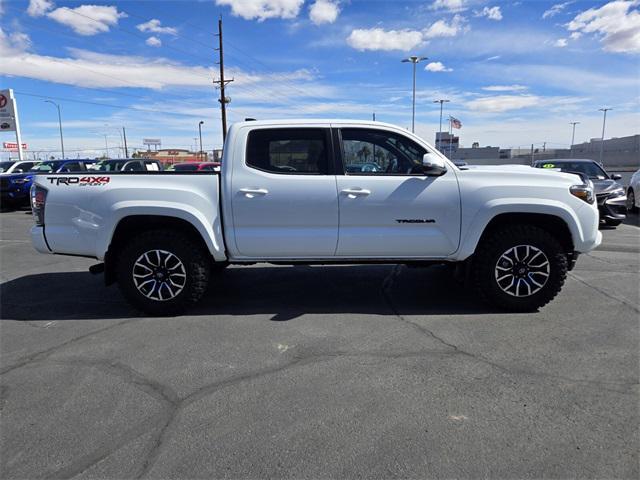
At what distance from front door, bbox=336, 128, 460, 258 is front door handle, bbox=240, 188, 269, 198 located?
0.75m

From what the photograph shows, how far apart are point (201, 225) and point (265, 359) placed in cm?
153

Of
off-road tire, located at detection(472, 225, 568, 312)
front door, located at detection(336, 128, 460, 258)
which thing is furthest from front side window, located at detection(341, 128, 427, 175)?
off-road tire, located at detection(472, 225, 568, 312)

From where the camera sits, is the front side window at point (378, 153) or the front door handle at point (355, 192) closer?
the front door handle at point (355, 192)

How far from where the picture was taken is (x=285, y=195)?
4.37m

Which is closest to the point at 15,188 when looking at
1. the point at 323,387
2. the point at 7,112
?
the point at 323,387

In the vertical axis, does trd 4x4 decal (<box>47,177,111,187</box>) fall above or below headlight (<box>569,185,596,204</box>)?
above

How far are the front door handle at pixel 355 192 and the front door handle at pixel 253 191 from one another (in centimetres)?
77

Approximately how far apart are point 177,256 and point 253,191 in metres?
1.03

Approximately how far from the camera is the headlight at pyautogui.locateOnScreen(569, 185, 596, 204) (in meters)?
4.46

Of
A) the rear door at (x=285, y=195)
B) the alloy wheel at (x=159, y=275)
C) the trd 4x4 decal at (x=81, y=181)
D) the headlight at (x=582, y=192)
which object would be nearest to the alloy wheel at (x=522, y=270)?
the headlight at (x=582, y=192)

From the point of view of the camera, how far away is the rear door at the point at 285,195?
4.38 m

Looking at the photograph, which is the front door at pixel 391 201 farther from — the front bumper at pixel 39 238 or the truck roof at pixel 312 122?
the front bumper at pixel 39 238

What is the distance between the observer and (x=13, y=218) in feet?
45.2

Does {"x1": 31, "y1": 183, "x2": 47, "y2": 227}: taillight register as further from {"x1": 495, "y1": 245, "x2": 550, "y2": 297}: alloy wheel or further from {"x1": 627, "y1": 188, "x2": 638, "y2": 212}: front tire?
{"x1": 627, "y1": 188, "x2": 638, "y2": 212}: front tire
